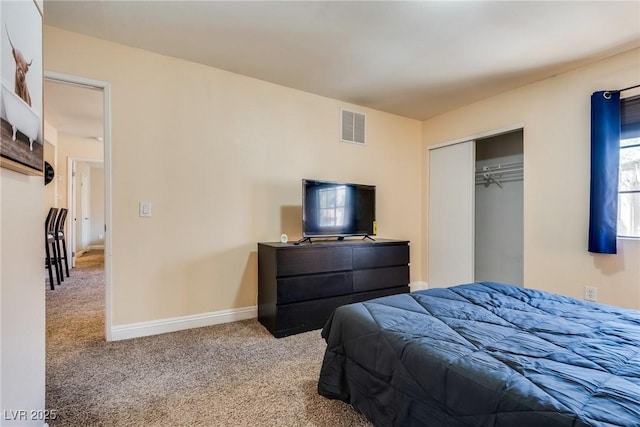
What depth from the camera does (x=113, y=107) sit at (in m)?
2.48

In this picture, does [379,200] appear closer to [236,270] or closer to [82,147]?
[236,270]

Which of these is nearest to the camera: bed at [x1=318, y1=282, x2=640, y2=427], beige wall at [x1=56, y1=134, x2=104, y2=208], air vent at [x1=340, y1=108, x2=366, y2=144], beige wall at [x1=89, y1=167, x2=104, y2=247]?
bed at [x1=318, y1=282, x2=640, y2=427]

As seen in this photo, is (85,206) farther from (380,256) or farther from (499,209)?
(499,209)

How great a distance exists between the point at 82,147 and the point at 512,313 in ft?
23.5

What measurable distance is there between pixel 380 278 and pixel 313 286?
825 mm

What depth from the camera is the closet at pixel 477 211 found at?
147 inches

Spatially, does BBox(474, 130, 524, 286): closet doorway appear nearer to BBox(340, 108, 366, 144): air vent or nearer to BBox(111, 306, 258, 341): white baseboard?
BBox(340, 108, 366, 144): air vent

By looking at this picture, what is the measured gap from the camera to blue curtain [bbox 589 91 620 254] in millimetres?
2479

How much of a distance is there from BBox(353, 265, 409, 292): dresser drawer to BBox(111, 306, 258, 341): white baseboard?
1.10 metres

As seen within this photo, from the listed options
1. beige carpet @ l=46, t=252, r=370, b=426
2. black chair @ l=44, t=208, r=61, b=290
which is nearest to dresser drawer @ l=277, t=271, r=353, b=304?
beige carpet @ l=46, t=252, r=370, b=426

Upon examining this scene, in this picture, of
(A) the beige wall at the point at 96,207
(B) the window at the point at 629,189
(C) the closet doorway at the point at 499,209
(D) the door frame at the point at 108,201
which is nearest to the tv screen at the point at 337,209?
(D) the door frame at the point at 108,201

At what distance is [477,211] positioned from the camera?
4.18 metres

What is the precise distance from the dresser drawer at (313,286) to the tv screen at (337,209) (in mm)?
457

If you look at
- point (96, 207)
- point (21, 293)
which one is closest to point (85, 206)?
point (96, 207)
